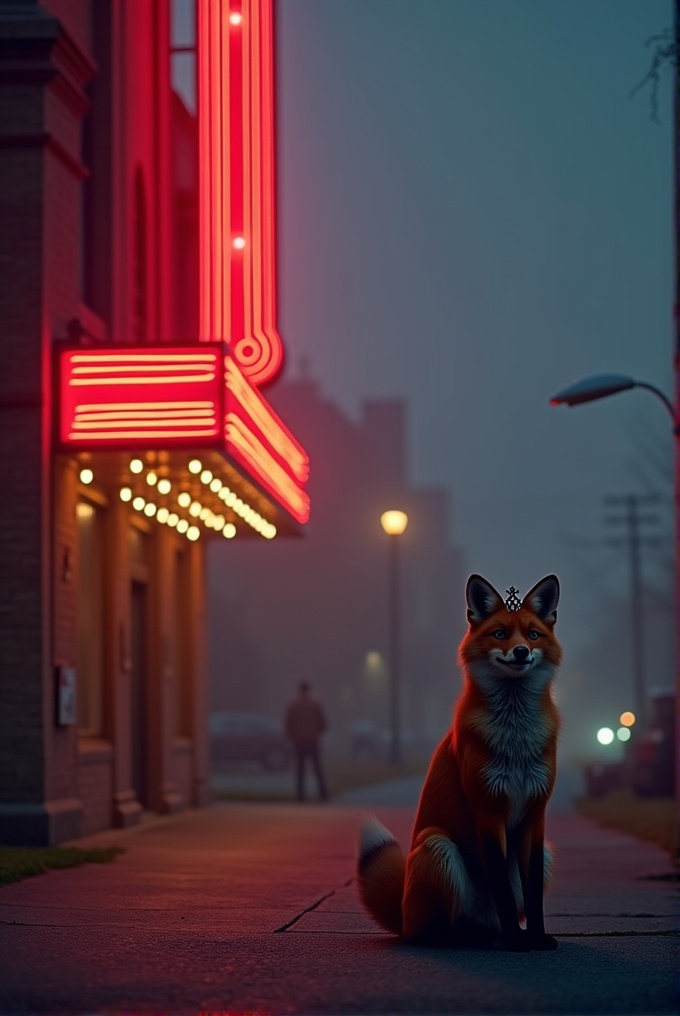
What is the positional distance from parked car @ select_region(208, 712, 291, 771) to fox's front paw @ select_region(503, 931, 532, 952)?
120ft

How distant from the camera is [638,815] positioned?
2338cm

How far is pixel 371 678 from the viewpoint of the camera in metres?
78.9

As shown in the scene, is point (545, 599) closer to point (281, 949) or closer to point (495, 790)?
point (495, 790)

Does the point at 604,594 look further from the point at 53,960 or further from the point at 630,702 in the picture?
the point at 53,960

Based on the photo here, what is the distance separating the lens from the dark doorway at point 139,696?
20.4 meters

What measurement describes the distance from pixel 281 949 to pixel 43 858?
5011mm

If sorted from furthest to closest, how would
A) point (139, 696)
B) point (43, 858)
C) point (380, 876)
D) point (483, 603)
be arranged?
point (139, 696), point (43, 858), point (380, 876), point (483, 603)

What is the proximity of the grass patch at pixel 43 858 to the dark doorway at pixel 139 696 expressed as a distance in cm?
557

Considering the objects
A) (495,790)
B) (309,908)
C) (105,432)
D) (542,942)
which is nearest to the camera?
(495,790)

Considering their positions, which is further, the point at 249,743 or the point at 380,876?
the point at 249,743

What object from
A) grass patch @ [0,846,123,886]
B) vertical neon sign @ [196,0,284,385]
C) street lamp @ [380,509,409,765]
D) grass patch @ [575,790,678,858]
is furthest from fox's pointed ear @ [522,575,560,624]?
street lamp @ [380,509,409,765]

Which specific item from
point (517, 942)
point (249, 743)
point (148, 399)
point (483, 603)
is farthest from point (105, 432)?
point (249, 743)

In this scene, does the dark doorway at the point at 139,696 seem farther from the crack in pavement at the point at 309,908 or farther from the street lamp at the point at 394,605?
the street lamp at the point at 394,605

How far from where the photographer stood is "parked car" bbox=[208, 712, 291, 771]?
44125 mm
